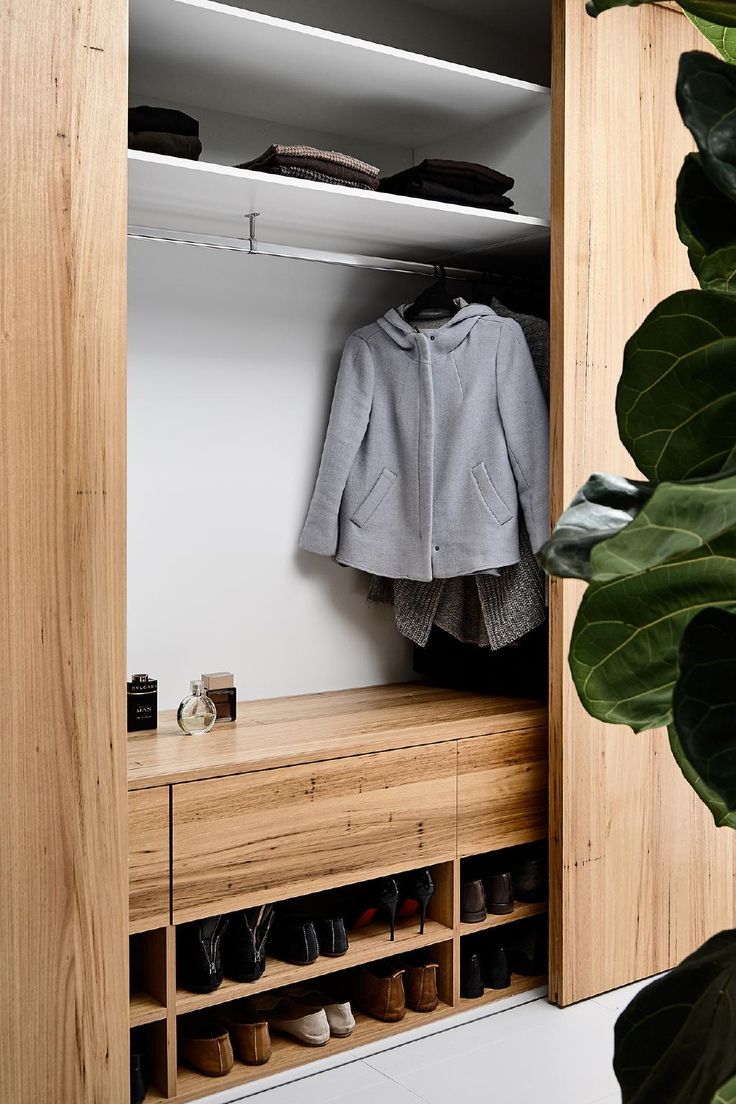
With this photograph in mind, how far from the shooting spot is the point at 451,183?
2.54 metres

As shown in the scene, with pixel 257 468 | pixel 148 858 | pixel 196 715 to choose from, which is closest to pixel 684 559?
pixel 148 858

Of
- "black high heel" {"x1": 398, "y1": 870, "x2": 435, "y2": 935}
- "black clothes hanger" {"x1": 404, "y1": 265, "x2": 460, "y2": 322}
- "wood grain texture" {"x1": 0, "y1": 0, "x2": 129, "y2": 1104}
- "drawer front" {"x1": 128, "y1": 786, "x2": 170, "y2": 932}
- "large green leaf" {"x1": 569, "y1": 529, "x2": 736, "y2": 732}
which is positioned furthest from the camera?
"black clothes hanger" {"x1": 404, "y1": 265, "x2": 460, "y2": 322}

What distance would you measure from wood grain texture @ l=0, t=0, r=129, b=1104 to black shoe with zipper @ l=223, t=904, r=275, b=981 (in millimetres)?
354

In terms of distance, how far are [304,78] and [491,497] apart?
1039 millimetres

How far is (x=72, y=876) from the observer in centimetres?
190

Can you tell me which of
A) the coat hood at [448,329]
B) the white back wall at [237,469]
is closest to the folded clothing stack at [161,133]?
the white back wall at [237,469]

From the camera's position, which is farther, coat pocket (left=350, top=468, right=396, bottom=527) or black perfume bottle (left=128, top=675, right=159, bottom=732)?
coat pocket (left=350, top=468, right=396, bottom=527)

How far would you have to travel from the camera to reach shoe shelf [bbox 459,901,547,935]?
261 centimetres

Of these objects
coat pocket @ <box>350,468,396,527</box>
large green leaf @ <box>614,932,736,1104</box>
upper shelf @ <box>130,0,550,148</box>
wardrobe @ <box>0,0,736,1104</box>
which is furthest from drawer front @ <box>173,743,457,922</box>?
large green leaf @ <box>614,932,736,1104</box>

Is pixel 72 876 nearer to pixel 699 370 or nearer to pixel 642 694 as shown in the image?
pixel 642 694

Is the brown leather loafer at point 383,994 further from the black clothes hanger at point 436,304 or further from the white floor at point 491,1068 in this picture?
the black clothes hanger at point 436,304

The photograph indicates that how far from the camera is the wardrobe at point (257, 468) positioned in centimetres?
186

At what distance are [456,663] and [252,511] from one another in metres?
0.69

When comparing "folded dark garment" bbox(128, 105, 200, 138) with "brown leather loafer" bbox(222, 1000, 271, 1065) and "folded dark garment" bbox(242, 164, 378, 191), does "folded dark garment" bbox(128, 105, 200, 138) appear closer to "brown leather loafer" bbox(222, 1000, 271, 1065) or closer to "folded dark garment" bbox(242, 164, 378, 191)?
"folded dark garment" bbox(242, 164, 378, 191)
